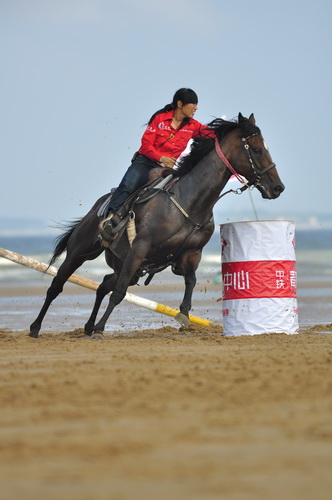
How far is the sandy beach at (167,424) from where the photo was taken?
3072 millimetres

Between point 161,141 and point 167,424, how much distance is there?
6846 mm

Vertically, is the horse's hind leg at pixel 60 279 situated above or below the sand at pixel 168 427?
above

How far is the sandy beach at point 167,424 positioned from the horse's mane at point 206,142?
9.62ft

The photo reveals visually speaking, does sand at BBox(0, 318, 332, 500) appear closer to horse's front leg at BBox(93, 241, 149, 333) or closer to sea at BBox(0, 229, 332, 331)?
horse's front leg at BBox(93, 241, 149, 333)

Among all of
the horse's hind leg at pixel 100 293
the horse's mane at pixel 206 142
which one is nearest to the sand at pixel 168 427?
the horse's mane at pixel 206 142

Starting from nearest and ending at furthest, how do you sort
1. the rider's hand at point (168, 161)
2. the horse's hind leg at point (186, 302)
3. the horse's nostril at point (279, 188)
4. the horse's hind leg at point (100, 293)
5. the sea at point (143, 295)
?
the horse's nostril at point (279, 188)
the rider's hand at point (168, 161)
the horse's hind leg at point (186, 302)
the horse's hind leg at point (100, 293)
the sea at point (143, 295)

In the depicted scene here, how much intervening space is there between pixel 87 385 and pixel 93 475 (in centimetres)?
A: 229

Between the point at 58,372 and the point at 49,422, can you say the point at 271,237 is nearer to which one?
the point at 58,372

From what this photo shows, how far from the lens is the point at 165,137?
1073cm

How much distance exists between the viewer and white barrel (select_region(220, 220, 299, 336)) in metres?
10.4

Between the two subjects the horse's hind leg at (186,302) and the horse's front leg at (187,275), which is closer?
the horse's front leg at (187,275)

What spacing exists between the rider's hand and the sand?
3661 millimetres

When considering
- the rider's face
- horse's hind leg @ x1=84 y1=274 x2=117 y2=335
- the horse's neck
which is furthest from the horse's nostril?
horse's hind leg @ x1=84 y1=274 x2=117 y2=335

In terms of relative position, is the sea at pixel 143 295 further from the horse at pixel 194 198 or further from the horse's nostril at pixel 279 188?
the horse's nostril at pixel 279 188
